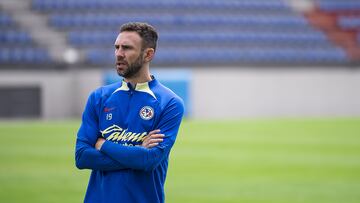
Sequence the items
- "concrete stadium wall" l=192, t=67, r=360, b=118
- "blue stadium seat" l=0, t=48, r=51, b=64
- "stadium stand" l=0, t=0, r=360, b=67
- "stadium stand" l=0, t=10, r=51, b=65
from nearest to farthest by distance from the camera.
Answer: "blue stadium seat" l=0, t=48, r=51, b=64
"stadium stand" l=0, t=10, r=51, b=65
"concrete stadium wall" l=192, t=67, r=360, b=118
"stadium stand" l=0, t=0, r=360, b=67

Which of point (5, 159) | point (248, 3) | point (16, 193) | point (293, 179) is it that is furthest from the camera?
point (248, 3)

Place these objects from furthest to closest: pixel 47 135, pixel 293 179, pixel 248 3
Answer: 1. pixel 248 3
2. pixel 47 135
3. pixel 293 179

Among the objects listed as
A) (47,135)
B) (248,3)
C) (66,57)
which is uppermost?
(248,3)

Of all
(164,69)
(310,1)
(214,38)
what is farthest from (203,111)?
(310,1)

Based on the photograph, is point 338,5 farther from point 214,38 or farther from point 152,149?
point 152,149

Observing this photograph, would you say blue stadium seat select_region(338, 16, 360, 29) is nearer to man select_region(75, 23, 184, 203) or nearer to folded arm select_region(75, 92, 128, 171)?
man select_region(75, 23, 184, 203)

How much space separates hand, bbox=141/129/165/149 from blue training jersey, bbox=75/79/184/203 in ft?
0.09

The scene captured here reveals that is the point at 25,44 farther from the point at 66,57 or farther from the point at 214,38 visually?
the point at 214,38

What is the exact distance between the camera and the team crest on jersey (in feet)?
14.6

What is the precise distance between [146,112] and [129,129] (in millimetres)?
147

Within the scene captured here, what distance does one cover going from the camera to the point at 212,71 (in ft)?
88.1

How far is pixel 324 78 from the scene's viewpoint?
2797cm

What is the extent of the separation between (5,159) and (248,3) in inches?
777

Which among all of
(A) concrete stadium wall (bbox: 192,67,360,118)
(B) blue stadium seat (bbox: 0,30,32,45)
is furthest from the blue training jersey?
(B) blue stadium seat (bbox: 0,30,32,45)
